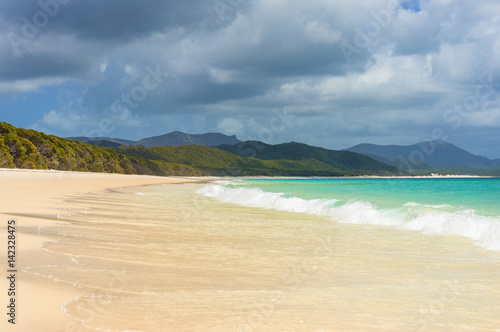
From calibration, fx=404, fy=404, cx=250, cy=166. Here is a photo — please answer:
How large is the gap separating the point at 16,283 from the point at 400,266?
6.23m

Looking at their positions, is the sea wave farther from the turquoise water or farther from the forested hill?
the forested hill

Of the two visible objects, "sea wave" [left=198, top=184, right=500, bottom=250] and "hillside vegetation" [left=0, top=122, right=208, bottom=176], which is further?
"hillside vegetation" [left=0, top=122, right=208, bottom=176]

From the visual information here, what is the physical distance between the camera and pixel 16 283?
4887mm

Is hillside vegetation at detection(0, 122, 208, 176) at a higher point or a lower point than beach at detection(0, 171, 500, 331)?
higher

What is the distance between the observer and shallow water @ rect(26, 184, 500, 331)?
4.46 m

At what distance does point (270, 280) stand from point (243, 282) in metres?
0.45

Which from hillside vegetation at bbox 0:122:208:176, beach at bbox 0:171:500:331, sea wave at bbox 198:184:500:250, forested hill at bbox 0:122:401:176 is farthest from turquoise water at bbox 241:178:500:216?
forested hill at bbox 0:122:401:176

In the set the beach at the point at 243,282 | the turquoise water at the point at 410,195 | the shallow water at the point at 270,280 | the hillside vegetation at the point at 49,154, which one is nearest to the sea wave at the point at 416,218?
the shallow water at the point at 270,280

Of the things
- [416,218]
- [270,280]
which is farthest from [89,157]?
[270,280]

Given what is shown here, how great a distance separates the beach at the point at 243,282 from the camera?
438 centimetres

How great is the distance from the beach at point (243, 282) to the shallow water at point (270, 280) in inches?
0.7

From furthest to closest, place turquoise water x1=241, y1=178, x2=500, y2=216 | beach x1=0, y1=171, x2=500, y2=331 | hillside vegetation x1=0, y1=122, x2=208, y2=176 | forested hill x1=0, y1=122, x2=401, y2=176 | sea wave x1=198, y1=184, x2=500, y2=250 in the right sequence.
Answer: forested hill x1=0, y1=122, x2=401, y2=176 < hillside vegetation x1=0, y1=122, x2=208, y2=176 < turquoise water x1=241, y1=178, x2=500, y2=216 < sea wave x1=198, y1=184, x2=500, y2=250 < beach x1=0, y1=171, x2=500, y2=331

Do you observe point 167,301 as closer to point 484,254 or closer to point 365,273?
point 365,273

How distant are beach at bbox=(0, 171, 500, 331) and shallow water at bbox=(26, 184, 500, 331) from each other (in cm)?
2
